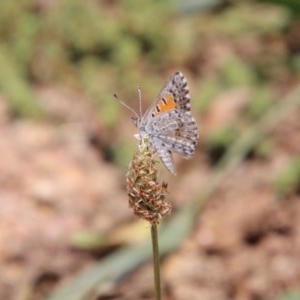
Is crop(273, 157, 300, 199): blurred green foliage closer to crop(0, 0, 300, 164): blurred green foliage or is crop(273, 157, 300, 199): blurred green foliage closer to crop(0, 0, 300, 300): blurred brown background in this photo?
crop(0, 0, 300, 300): blurred brown background

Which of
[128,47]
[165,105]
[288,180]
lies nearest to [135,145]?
[288,180]

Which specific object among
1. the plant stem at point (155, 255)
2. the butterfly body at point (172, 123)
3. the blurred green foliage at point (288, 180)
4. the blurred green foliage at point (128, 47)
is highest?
the blurred green foliage at point (128, 47)

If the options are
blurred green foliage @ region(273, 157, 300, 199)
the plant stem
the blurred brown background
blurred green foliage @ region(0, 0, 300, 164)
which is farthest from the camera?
blurred green foliage @ region(0, 0, 300, 164)

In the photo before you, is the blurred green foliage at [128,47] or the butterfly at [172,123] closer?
the butterfly at [172,123]

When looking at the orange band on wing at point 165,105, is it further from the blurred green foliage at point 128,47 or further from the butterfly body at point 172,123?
the blurred green foliage at point 128,47

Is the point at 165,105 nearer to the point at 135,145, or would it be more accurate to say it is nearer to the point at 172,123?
the point at 172,123

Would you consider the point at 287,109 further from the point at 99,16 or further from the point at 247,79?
the point at 99,16

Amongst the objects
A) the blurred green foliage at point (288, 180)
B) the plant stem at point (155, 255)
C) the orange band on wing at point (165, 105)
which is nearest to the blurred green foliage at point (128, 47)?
the blurred green foliage at point (288, 180)

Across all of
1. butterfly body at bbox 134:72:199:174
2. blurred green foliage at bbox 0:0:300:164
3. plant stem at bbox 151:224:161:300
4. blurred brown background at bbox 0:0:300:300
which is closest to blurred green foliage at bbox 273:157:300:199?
blurred brown background at bbox 0:0:300:300
